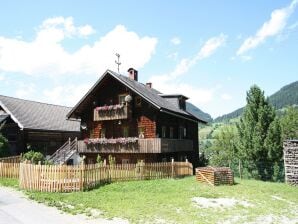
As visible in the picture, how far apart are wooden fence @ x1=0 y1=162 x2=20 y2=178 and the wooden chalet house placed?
8947mm

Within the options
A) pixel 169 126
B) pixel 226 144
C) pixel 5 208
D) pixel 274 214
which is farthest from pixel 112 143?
pixel 226 144

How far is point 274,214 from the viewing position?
57.1 feet

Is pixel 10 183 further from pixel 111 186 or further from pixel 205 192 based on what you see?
pixel 205 192

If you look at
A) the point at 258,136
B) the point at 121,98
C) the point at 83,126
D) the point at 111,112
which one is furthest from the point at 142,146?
the point at 258,136

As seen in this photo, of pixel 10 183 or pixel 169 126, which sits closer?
pixel 10 183

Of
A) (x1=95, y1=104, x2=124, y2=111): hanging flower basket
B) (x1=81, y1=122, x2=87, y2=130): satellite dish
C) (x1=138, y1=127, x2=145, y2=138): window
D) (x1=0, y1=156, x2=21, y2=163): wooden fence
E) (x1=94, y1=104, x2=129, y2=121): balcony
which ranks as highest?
(x1=95, y1=104, x2=124, y2=111): hanging flower basket

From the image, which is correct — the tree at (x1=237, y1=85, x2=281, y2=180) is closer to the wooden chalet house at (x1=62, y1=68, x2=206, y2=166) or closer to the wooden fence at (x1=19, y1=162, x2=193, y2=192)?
the wooden chalet house at (x1=62, y1=68, x2=206, y2=166)

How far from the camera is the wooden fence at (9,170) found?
27.4 m

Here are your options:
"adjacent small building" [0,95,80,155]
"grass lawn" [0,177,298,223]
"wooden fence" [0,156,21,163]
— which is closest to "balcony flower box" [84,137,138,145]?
"wooden fence" [0,156,21,163]

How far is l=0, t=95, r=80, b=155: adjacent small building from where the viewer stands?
3888 cm

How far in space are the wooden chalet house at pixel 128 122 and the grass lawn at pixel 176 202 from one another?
7.84m

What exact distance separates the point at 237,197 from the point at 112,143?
15.5m

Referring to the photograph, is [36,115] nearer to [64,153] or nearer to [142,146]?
[64,153]

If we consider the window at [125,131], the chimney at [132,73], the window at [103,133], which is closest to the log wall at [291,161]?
the window at [125,131]
